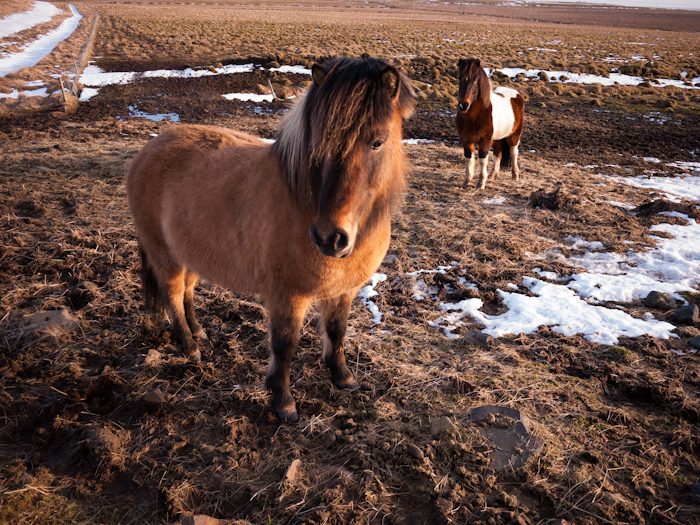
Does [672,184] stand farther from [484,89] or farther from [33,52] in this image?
[33,52]

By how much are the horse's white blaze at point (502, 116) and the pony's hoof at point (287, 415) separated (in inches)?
263

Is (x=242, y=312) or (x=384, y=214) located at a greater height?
(x=384, y=214)

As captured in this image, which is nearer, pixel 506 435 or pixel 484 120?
pixel 506 435

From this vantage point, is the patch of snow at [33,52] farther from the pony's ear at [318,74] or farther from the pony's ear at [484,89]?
the pony's ear at [318,74]

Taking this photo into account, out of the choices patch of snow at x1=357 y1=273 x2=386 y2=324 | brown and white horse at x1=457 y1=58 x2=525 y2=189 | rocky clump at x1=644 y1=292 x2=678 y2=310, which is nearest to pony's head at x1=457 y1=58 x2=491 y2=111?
brown and white horse at x1=457 y1=58 x2=525 y2=189

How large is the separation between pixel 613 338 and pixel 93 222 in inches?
232

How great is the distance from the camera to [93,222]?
4.97 metres

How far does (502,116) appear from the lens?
7570mm

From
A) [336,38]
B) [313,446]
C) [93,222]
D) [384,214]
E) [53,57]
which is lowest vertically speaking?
[313,446]

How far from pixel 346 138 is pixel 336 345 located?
5.25 ft

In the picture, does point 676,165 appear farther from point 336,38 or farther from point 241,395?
point 336,38

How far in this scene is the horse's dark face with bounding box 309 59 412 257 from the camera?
5.98 ft

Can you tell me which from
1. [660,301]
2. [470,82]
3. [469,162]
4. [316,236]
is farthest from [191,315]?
[470,82]

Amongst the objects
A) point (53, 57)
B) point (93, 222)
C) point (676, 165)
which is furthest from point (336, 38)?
point (93, 222)
